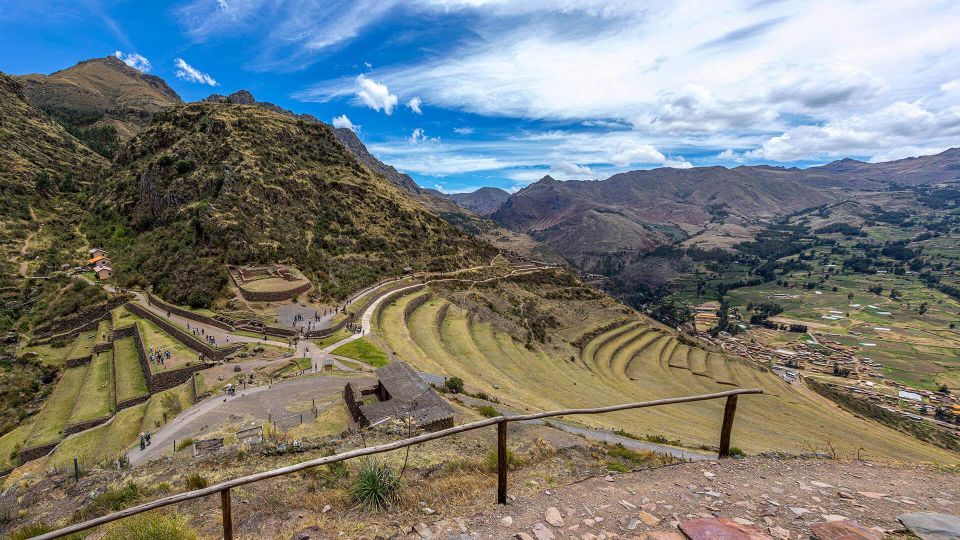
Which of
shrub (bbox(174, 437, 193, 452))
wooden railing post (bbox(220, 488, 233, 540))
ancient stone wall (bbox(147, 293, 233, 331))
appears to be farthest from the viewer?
ancient stone wall (bbox(147, 293, 233, 331))

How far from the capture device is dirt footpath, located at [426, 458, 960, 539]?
5.45 m

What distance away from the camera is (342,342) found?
36.2 metres

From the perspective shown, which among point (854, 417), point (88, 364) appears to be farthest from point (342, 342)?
point (854, 417)

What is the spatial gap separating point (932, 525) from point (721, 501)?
2.21 metres

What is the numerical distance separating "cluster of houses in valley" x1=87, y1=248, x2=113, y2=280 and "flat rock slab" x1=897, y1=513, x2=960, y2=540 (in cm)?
7057

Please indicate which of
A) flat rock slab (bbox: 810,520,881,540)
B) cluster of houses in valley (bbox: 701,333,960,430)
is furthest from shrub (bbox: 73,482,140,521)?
cluster of houses in valley (bbox: 701,333,960,430)

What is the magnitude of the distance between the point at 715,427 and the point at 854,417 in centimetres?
3652

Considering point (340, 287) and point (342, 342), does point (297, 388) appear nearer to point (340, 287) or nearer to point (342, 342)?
point (342, 342)

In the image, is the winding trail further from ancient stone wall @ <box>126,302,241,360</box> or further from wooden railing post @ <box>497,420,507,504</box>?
wooden railing post @ <box>497,420,507,504</box>

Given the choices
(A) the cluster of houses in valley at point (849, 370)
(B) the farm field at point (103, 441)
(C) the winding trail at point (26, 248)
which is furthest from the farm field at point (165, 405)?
(A) the cluster of houses in valley at point (849, 370)

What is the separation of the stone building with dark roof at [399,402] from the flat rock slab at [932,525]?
553 inches

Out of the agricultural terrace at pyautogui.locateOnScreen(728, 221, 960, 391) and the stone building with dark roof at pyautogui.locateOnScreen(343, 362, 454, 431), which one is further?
the agricultural terrace at pyautogui.locateOnScreen(728, 221, 960, 391)

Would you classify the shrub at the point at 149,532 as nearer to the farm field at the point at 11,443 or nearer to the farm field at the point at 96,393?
the farm field at the point at 96,393

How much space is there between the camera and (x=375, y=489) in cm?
666
